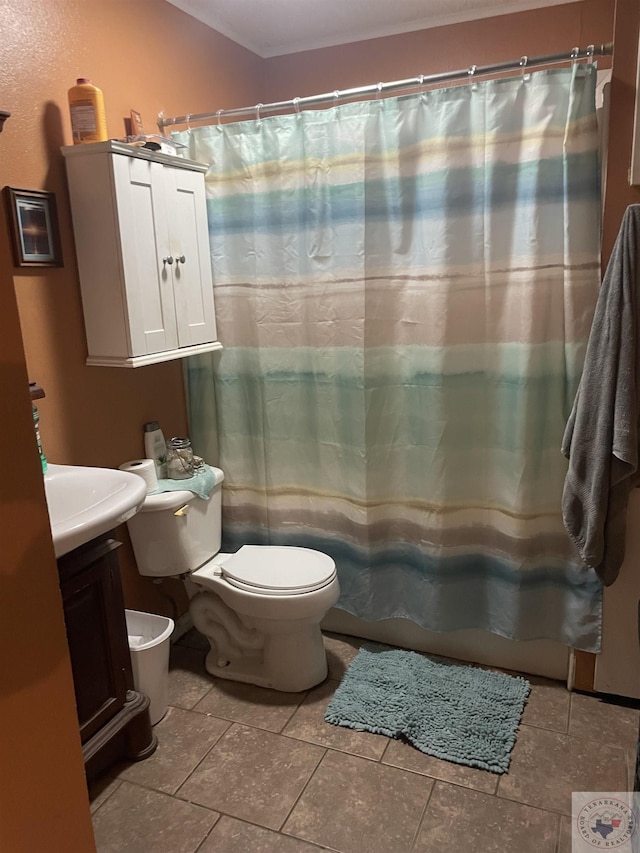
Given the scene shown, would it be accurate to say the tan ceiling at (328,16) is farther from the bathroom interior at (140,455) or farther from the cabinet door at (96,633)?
the cabinet door at (96,633)

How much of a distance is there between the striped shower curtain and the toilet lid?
0.61 feet

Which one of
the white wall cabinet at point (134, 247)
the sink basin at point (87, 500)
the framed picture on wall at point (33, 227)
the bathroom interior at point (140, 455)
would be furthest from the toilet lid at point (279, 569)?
the framed picture on wall at point (33, 227)

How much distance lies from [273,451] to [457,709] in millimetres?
1102

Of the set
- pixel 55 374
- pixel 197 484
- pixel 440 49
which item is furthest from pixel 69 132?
pixel 440 49

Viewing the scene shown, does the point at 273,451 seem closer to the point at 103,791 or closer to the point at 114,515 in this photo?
the point at 114,515

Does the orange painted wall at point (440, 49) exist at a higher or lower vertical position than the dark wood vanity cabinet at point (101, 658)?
higher

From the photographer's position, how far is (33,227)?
185cm

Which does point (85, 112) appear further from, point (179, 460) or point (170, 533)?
point (170, 533)

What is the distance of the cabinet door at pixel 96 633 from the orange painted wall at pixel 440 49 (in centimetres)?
224

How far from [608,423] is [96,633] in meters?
1.53

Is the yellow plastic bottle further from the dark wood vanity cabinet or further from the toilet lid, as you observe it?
the toilet lid

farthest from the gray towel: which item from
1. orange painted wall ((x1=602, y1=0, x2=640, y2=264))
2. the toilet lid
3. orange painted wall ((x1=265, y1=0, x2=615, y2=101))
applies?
orange painted wall ((x1=265, y1=0, x2=615, y2=101))

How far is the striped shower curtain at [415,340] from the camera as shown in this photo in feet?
6.41

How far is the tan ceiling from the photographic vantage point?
8.09 feet
